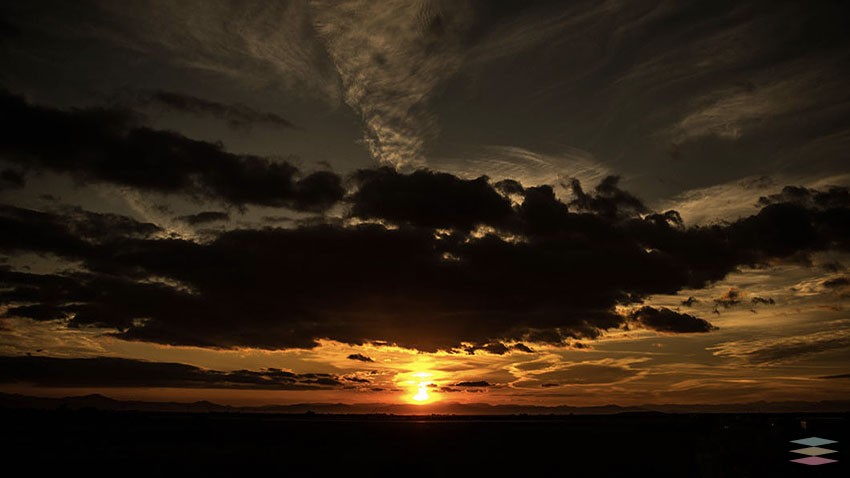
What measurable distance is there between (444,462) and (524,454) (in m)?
15.3

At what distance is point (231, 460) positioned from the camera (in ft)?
208

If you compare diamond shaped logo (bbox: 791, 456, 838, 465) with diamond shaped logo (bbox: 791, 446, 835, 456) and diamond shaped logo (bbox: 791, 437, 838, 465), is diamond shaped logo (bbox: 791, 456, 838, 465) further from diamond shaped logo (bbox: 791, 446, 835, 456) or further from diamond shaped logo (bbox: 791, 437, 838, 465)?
diamond shaped logo (bbox: 791, 446, 835, 456)

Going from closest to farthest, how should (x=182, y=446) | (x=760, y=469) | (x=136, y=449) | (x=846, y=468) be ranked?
(x=760, y=469), (x=846, y=468), (x=136, y=449), (x=182, y=446)

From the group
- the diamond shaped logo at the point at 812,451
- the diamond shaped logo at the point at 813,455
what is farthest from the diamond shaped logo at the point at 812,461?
the diamond shaped logo at the point at 812,451

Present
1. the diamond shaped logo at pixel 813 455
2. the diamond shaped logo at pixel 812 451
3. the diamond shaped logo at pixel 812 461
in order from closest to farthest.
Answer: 1. the diamond shaped logo at pixel 812 461
2. the diamond shaped logo at pixel 813 455
3. the diamond shaped logo at pixel 812 451

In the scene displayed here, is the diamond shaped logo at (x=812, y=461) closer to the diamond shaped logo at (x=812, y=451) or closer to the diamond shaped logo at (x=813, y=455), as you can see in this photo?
the diamond shaped logo at (x=813, y=455)

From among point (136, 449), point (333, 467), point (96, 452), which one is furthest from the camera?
point (136, 449)

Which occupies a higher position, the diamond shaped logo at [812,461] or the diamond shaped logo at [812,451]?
the diamond shaped logo at [812,451]

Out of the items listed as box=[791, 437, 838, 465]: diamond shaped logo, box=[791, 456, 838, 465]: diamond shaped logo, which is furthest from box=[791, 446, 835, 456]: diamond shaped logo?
box=[791, 456, 838, 465]: diamond shaped logo

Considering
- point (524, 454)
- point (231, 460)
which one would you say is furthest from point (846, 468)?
point (231, 460)

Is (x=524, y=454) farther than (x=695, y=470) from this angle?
Yes

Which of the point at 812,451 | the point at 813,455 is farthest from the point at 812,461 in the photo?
the point at 812,451

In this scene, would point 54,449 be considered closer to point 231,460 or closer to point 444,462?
point 231,460

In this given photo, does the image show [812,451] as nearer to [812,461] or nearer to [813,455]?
[813,455]
